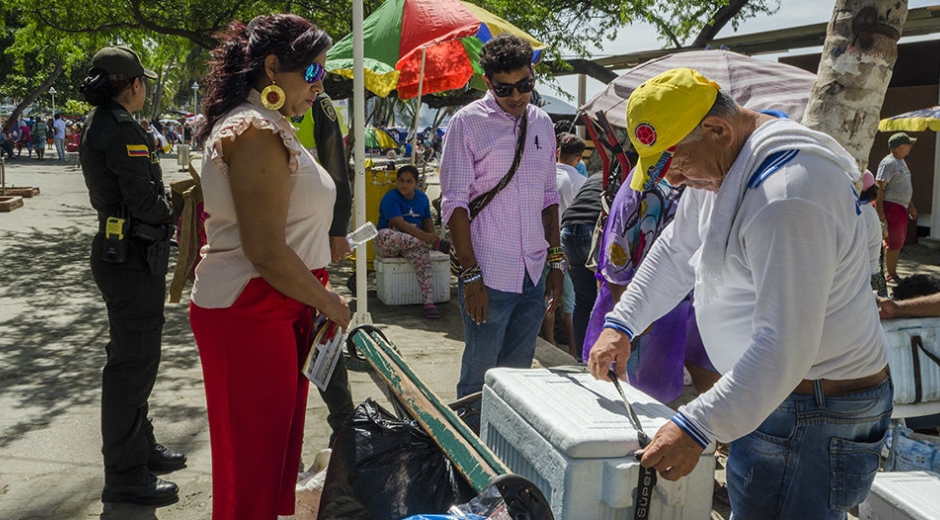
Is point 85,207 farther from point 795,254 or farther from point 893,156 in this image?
point 795,254

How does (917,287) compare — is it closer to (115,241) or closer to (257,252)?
(257,252)

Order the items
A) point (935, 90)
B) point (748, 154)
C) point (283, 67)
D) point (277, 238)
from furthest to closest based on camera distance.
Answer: point (935, 90) → point (283, 67) → point (277, 238) → point (748, 154)

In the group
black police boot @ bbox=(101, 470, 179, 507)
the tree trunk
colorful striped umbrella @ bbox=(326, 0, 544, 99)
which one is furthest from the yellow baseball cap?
colorful striped umbrella @ bbox=(326, 0, 544, 99)

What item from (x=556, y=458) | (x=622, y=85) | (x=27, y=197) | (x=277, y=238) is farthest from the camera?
(x=27, y=197)

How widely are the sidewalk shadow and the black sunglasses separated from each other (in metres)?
2.65

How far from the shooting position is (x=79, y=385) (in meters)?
5.09

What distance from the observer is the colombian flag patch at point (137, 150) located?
10.9ft

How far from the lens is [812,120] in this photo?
3.84m

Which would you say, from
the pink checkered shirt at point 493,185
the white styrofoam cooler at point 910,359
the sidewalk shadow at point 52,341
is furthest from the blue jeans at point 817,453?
the sidewalk shadow at point 52,341

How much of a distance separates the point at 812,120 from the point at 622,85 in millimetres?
3192

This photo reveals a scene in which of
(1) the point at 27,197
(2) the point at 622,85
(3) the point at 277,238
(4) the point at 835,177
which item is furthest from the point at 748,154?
(1) the point at 27,197

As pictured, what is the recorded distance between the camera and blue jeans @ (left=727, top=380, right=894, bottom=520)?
192 cm

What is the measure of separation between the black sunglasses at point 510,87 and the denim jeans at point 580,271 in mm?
1988

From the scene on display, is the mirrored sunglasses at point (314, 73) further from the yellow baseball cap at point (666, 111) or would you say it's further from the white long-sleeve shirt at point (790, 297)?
the white long-sleeve shirt at point (790, 297)
